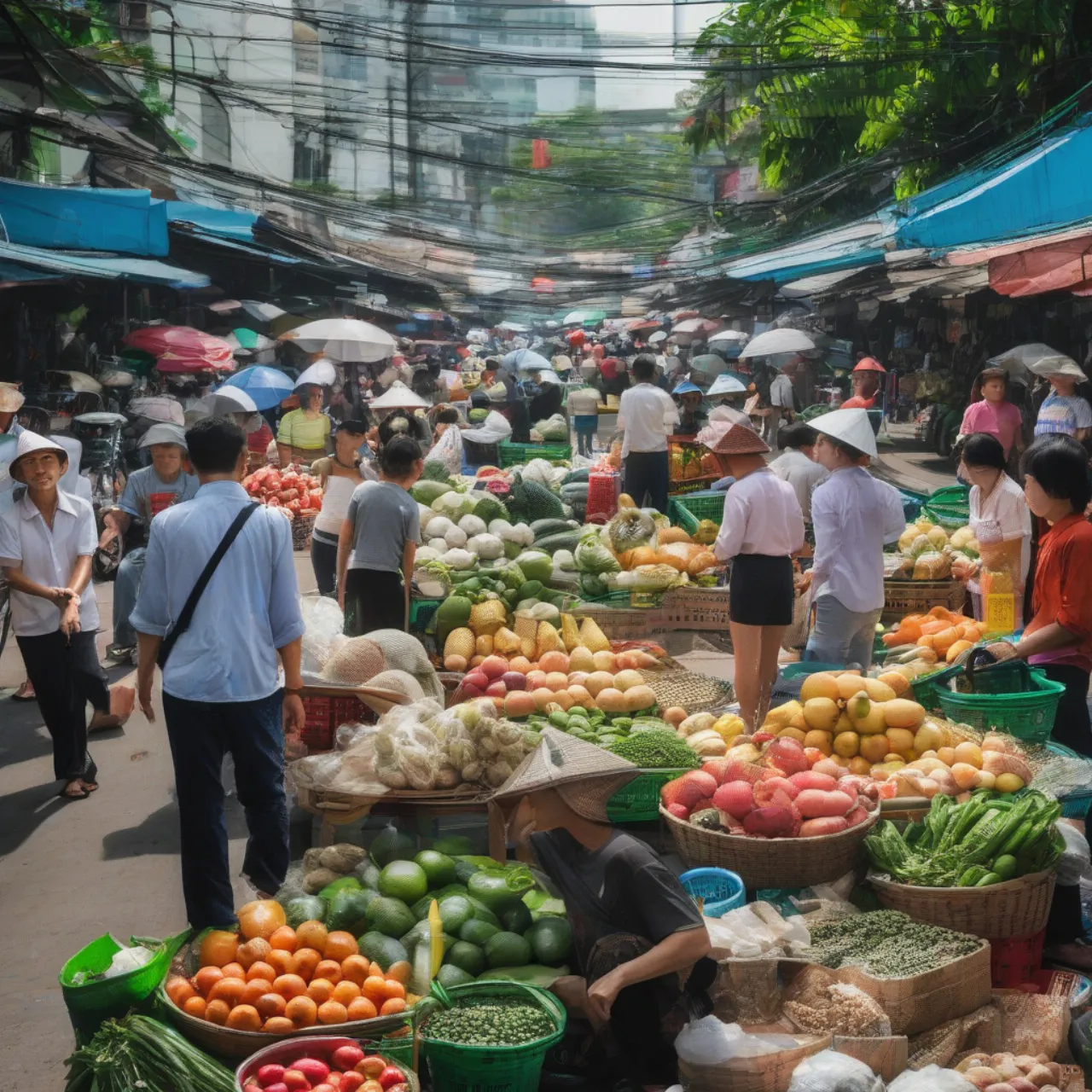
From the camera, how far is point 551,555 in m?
9.69

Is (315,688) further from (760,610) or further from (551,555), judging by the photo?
(551,555)

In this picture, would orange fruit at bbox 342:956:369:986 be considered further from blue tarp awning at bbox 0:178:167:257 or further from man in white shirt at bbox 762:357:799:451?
man in white shirt at bbox 762:357:799:451

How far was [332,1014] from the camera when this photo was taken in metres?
3.41

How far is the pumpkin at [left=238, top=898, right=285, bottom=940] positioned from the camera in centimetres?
386

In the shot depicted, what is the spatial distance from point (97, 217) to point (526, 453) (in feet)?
17.9

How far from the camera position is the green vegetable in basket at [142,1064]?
317 cm

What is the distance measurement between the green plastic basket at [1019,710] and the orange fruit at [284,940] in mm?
2989

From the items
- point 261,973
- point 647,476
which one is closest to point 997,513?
point 261,973

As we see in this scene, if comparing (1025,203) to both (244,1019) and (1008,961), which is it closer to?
(1008,961)

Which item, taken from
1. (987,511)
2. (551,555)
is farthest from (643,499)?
(987,511)

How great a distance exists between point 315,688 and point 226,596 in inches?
60.0

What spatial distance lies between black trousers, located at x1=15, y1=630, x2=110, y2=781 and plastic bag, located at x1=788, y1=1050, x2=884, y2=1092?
4286mm

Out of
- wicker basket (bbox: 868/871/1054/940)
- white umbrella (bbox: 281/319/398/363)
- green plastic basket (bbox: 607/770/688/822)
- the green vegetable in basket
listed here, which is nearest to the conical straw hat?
the green vegetable in basket

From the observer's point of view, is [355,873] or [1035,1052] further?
[355,873]
